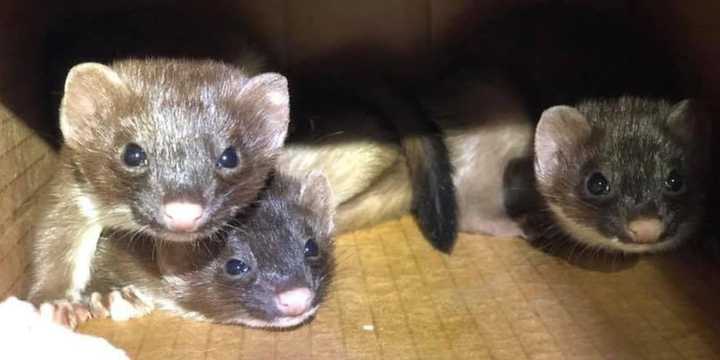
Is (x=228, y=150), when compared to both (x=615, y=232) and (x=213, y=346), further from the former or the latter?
(x=615, y=232)

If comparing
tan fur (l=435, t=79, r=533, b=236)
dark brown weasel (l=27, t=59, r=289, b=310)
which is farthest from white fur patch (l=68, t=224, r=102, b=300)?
tan fur (l=435, t=79, r=533, b=236)

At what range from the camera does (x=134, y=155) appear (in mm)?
1858

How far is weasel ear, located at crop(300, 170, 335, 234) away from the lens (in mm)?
2207

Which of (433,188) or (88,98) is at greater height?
(88,98)

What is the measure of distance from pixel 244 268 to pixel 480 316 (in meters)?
0.55

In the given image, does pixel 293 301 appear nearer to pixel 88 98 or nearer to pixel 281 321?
pixel 281 321

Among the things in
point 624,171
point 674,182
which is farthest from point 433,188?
point 674,182

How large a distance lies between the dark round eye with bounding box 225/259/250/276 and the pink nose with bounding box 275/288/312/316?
0.12 m

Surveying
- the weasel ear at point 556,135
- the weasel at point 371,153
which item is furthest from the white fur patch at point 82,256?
the weasel ear at point 556,135

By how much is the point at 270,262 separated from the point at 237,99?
0.36 meters

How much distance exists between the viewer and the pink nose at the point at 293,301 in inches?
76.2

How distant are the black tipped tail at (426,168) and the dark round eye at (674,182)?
569 mm

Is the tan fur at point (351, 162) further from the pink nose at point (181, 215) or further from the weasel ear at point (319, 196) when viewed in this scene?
the pink nose at point (181, 215)

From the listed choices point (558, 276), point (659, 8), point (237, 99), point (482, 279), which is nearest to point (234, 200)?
point (237, 99)
